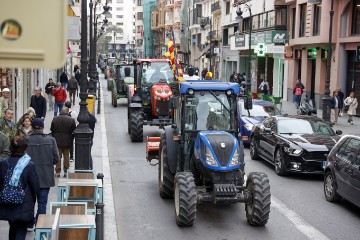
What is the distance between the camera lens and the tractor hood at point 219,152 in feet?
31.9

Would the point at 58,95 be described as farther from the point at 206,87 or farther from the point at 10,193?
the point at 10,193

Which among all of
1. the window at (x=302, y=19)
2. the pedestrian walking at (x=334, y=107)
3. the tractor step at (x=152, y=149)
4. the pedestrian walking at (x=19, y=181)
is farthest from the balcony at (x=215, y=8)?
the pedestrian walking at (x=19, y=181)

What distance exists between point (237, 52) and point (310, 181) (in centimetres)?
4483

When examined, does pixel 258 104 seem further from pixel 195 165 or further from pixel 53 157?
pixel 53 157

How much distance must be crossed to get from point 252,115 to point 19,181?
1500 centimetres

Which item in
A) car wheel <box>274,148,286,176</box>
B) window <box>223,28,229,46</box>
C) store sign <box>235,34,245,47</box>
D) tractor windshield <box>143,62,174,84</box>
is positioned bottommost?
car wheel <box>274,148,286,176</box>

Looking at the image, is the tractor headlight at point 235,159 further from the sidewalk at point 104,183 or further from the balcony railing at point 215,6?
the balcony railing at point 215,6

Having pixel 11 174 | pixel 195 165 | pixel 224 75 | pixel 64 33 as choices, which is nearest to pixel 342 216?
pixel 195 165

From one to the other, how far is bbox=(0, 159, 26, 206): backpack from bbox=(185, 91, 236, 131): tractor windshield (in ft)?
14.2

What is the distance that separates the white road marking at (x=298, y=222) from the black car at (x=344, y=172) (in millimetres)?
996

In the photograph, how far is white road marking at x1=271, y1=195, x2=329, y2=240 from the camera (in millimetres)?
9680

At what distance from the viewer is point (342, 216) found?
11.0 m

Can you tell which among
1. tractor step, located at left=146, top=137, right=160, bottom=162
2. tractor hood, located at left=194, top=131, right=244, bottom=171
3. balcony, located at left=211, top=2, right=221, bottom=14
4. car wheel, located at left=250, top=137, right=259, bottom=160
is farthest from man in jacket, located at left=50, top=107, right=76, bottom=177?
balcony, located at left=211, top=2, right=221, bottom=14

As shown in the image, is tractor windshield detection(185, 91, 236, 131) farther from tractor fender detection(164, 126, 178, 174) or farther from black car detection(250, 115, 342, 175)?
black car detection(250, 115, 342, 175)
